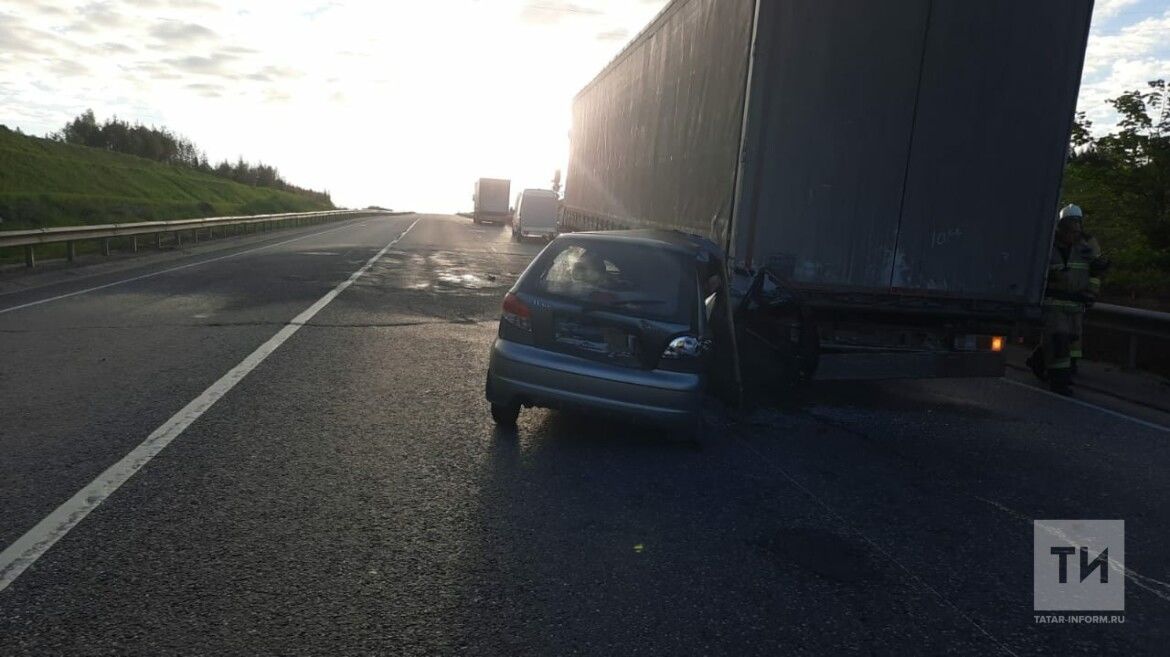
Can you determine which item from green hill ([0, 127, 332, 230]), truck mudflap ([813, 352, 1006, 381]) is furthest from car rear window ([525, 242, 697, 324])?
green hill ([0, 127, 332, 230])

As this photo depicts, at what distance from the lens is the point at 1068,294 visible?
339 inches

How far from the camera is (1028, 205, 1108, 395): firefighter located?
8.55 meters

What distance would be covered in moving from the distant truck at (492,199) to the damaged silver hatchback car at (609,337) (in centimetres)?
4824

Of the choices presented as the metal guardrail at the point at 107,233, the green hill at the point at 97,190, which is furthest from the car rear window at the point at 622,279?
the green hill at the point at 97,190

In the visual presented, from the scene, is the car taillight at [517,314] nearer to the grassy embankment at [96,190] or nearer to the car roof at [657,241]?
the car roof at [657,241]

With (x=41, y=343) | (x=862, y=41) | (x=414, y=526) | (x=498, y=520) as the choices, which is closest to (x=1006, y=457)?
(x=862, y=41)

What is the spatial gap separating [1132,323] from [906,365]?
453 cm

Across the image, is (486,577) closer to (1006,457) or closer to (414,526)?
(414,526)

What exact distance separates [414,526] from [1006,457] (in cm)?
450

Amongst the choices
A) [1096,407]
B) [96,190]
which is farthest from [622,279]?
[96,190]

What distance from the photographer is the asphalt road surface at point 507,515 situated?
3.06 meters

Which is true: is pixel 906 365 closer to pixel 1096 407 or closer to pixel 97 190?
pixel 1096 407

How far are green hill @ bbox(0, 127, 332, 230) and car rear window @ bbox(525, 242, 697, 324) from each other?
28675 mm

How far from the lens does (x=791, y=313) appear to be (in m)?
7.14
